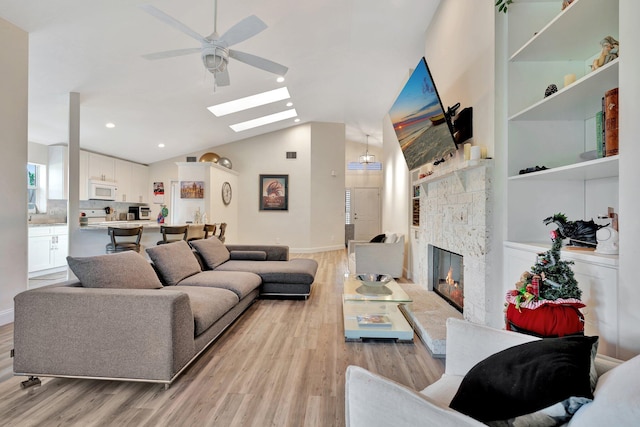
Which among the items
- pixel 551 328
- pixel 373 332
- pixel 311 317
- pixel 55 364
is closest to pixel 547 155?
pixel 551 328

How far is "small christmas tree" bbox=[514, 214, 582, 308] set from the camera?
1.43 m

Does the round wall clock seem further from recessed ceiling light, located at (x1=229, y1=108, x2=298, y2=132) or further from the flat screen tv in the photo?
the flat screen tv

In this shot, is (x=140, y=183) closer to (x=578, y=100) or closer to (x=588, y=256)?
(x=578, y=100)

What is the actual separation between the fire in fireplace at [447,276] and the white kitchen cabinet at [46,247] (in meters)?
5.70

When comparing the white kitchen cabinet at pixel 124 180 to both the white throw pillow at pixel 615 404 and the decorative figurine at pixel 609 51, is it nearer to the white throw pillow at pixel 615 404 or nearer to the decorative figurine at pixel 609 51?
the decorative figurine at pixel 609 51

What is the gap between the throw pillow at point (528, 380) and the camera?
766 mm

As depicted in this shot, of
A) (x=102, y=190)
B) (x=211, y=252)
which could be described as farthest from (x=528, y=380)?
(x=102, y=190)

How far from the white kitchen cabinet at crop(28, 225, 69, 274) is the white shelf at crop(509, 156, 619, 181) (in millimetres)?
6353

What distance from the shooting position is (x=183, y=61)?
4.14m

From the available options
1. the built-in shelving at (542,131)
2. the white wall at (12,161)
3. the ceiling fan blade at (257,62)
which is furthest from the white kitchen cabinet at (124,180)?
the built-in shelving at (542,131)

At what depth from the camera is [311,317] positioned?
3.33 metres

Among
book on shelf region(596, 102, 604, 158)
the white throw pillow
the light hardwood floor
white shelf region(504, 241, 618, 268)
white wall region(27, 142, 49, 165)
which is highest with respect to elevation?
white wall region(27, 142, 49, 165)

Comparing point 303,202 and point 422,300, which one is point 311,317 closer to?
point 422,300

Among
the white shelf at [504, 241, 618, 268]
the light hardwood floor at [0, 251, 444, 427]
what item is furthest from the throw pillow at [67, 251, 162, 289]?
the white shelf at [504, 241, 618, 268]
